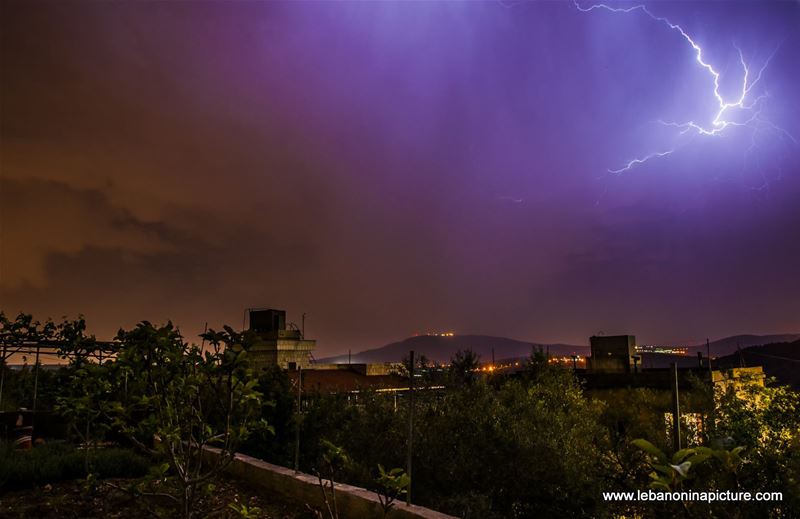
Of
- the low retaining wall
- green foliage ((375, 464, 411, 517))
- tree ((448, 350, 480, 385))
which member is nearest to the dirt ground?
the low retaining wall

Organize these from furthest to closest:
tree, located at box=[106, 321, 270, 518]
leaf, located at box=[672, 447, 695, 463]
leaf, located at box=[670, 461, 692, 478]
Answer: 1. tree, located at box=[106, 321, 270, 518]
2. leaf, located at box=[672, 447, 695, 463]
3. leaf, located at box=[670, 461, 692, 478]

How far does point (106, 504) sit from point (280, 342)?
22.8 meters

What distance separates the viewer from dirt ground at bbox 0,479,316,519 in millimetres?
6125

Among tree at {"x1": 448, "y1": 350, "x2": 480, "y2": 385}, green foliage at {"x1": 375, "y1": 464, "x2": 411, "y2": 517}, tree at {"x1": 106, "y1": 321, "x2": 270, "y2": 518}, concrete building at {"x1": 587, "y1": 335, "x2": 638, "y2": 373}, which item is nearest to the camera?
green foliage at {"x1": 375, "y1": 464, "x2": 411, "y2": 517}

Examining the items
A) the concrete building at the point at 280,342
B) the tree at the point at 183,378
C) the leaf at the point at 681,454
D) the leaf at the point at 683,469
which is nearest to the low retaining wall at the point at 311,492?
the tree at the point at 183,378

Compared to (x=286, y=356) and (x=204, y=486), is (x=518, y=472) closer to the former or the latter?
(x=204, y=486)

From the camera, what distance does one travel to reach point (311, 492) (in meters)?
6.53

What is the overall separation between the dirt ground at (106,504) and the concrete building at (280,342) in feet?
66.8

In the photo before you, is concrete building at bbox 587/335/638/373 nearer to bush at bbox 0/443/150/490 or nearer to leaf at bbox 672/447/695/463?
bush at bbox 0/443/150/490

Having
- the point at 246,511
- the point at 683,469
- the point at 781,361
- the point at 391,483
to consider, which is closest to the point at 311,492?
the point at 246,511

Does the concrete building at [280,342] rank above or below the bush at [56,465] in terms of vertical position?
above

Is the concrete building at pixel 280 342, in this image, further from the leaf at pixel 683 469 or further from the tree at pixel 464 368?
the leaf at pixel 683 469

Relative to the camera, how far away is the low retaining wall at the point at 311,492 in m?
5.47

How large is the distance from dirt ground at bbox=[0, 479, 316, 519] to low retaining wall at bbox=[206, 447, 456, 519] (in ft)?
0.46
